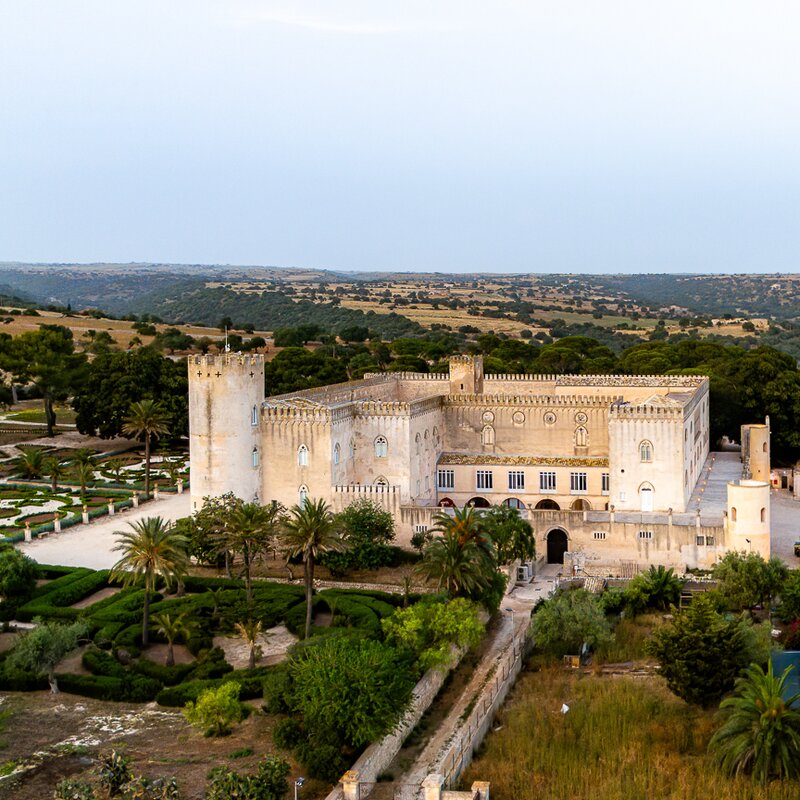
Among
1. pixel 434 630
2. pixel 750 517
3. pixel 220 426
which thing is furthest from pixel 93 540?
pixel 750 517

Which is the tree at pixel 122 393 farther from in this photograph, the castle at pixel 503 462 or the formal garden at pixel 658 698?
the formal garden at pixel 658 698

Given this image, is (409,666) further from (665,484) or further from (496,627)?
(665,484)

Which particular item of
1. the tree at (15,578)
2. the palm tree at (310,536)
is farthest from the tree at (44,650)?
the palm tree at (310,536)

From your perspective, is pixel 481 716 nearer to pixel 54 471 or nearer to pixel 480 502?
→ pixel 480 502

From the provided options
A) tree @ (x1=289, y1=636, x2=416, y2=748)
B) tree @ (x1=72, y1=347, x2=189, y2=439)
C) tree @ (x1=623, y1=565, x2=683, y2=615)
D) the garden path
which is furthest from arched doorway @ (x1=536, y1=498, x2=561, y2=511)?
tree @ (x1=72, y1=347, x2=189, y2=439)

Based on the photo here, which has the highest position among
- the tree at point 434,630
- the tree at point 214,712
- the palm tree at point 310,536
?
the palm tree at point 310,536
